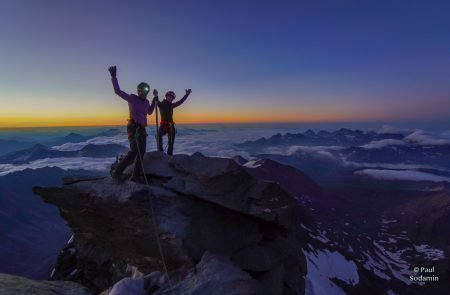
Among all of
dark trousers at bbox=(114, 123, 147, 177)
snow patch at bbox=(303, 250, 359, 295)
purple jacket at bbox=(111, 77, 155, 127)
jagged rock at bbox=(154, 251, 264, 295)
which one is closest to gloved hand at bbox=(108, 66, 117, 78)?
purple jacket at bbox=(111, 77, 155, 127)

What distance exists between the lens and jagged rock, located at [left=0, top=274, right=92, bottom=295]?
540 inches

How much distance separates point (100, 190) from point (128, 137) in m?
Answer: 4.12

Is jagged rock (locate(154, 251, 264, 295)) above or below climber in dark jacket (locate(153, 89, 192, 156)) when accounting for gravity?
below

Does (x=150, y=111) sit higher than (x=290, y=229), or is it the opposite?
(x=150, y=111)

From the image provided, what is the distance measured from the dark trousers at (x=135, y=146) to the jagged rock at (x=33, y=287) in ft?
20.6

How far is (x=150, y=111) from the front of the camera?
17.0m

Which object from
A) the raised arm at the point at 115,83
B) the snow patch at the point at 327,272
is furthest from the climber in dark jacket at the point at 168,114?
the snow patch at the point at 327,272

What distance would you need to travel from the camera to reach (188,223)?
54.5 feet

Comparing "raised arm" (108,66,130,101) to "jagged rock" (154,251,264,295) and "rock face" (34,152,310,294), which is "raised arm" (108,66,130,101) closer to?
"rock face" (34,152,310,294)

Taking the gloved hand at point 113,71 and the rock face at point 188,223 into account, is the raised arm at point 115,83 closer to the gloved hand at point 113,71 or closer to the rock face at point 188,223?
the gloved hand at point 113,71

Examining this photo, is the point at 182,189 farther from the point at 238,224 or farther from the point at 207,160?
the point at 238,224

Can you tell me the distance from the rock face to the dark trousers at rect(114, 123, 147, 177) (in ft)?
3.39

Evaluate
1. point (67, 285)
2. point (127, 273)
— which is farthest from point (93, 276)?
point (67, 285)

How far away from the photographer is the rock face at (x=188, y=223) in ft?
49.7
